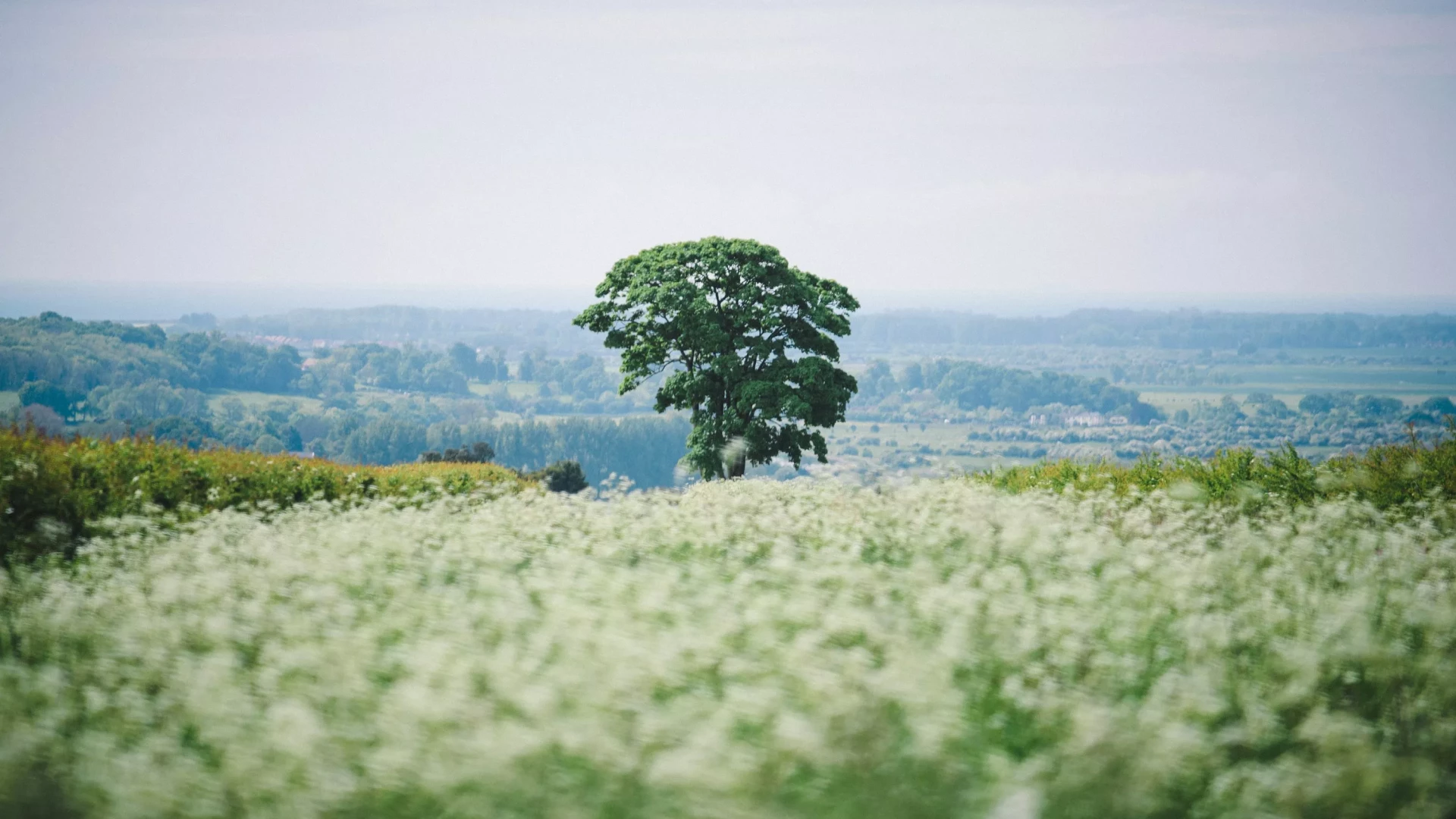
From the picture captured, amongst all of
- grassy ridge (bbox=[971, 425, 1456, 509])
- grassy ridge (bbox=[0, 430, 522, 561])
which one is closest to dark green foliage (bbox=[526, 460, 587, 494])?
grassy ridge (bbox=[0, 430, 522, 561])

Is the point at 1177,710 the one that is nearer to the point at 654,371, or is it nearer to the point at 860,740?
the point at 860,740

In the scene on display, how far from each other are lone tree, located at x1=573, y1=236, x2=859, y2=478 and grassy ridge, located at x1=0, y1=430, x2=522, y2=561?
9973 mm

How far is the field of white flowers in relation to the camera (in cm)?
463

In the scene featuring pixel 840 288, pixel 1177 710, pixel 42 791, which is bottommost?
pixel 42 791

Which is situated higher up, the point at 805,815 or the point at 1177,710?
the point at 1177,710

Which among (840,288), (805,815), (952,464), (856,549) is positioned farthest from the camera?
(840,288)

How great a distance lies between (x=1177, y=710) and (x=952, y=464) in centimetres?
1050

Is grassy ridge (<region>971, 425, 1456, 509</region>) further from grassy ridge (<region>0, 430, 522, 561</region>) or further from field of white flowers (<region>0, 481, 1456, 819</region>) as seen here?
grassy ridge (<region>0, 430, 522, 561</region>)

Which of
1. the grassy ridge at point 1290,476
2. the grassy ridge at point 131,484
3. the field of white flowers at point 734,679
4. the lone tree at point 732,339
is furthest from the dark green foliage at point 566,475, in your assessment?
the field of white flowers at point 734,679

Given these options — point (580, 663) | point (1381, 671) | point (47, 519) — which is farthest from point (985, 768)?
point (47, 519)

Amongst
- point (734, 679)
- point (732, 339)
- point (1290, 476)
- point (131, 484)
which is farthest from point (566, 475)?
point (734, 679)

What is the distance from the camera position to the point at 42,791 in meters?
4.86

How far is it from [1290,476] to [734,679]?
10947 millimetres

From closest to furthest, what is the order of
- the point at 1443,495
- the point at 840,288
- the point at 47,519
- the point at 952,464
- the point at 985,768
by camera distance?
the point at 985,768 < the point at 47,519 < the point at 1443,495 < the point at 952,464 < the point at 840,288
